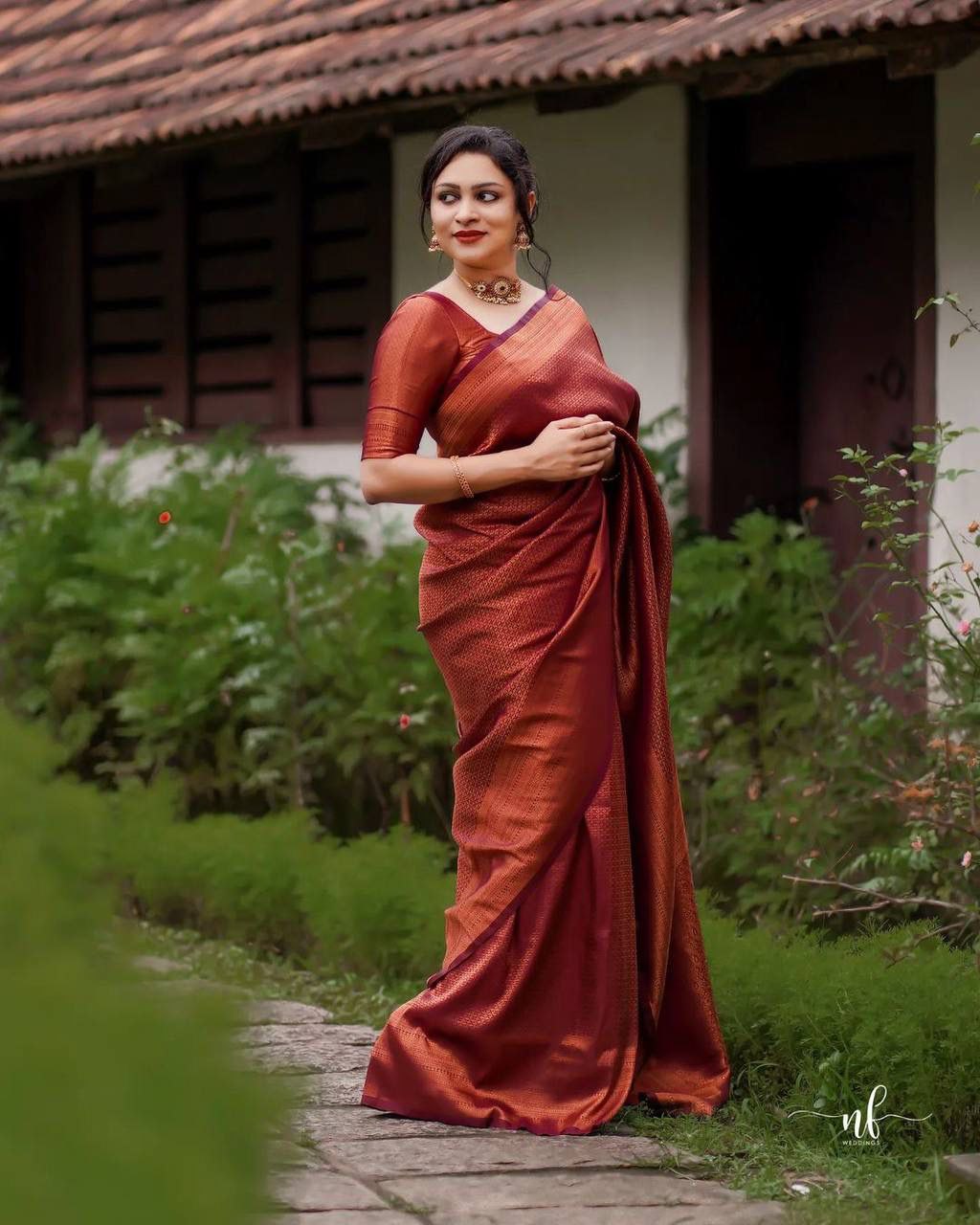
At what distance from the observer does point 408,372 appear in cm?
365

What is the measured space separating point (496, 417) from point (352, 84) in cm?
412

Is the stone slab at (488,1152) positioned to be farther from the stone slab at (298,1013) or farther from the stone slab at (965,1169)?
the stone slab at (298,1013)

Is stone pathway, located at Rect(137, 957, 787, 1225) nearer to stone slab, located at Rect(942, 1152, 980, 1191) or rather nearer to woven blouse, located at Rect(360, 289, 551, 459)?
stone slab, located at Rect(942, 1152, 980, 1191)

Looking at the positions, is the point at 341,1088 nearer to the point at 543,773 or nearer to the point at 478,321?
the point at 543,773

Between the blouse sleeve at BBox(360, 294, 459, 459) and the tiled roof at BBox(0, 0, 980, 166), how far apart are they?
2565 mm

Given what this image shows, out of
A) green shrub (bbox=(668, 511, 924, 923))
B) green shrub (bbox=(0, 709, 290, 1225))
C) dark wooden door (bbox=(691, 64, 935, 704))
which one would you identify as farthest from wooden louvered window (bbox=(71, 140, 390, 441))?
green shrub (bbox=(0, 709, 290, 1225))

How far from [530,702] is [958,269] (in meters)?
3.40

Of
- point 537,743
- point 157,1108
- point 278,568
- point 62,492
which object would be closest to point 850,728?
point 537,743

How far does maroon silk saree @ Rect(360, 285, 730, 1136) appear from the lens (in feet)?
11.9

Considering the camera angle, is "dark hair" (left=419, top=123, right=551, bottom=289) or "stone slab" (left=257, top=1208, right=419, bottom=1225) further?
"dark hair" (left=419, top=123, right=551, bottom=289)

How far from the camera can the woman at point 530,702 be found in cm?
361

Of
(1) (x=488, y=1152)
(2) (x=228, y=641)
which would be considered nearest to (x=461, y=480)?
(1) (x=488, y=1152)

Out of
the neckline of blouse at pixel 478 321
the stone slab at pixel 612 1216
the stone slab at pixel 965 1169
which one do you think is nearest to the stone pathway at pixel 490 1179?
the stone slab at pixel 612 1216

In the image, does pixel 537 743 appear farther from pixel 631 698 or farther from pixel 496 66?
pixel 496 66
